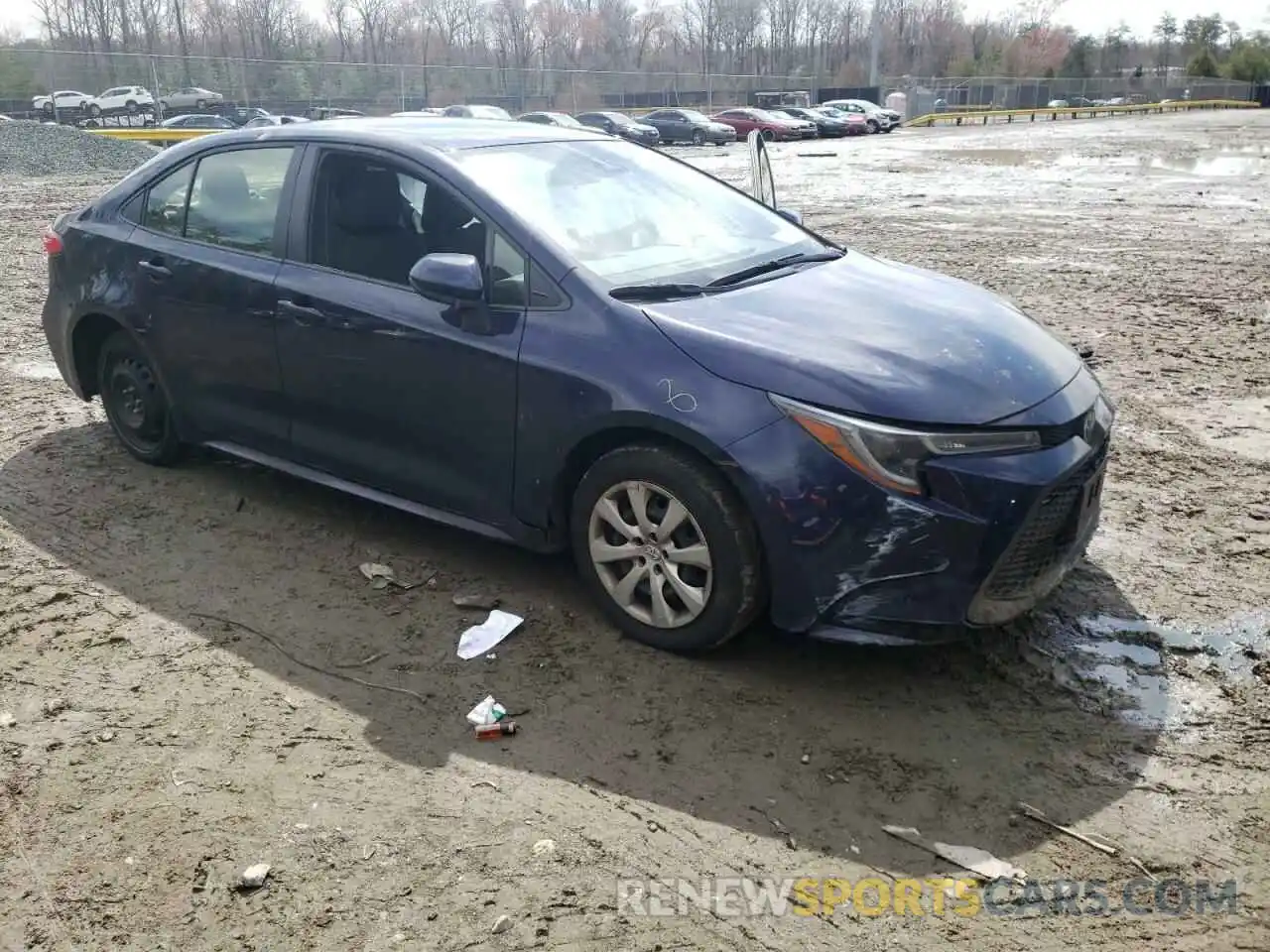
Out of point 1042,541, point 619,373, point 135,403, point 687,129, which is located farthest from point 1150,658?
point 687,129

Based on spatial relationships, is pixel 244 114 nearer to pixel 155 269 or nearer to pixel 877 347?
pixel 155 269

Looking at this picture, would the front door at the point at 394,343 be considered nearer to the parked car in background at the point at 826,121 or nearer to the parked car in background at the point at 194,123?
the parked car in background at the point at 194,123

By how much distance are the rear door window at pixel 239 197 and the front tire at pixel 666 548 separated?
2.02 meters

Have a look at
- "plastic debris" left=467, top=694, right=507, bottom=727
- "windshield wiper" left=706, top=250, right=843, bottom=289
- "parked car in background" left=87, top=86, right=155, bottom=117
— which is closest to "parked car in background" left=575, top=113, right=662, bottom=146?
"parked car in background" left=87, top=86, right=155, bottom=117

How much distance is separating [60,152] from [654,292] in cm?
2538

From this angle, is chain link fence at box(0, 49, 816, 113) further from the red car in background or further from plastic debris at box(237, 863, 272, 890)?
plastic debris at box(237, 863, 272, 890)

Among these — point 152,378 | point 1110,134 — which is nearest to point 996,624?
point 152,378

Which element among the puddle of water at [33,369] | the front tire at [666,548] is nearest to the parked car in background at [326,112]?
the puddle of water at [33,369]

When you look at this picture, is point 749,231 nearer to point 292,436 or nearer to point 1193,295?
point 292,436

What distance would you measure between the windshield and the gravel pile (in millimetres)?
22770

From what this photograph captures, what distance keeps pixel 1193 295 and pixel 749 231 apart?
22.8 ft

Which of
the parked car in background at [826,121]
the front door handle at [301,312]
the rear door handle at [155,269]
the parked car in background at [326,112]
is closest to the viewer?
the front door handle at [301,312]

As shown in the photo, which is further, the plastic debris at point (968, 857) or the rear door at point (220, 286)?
the rear door at point (220, 286)

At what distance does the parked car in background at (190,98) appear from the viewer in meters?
35.5
